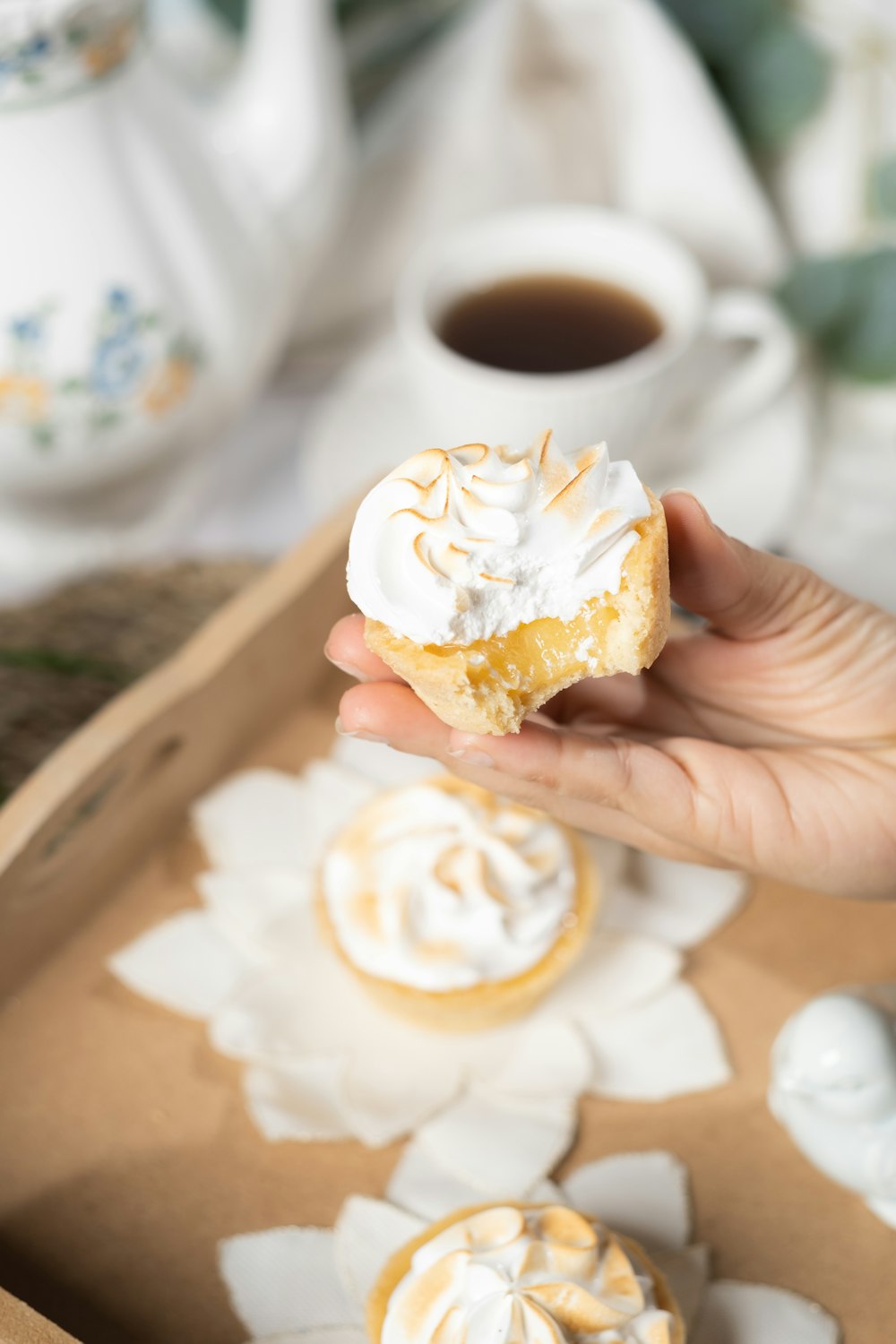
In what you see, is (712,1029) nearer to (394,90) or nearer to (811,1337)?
(811,1337)

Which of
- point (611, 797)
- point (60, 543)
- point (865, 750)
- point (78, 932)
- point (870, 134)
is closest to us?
point (611, 797)

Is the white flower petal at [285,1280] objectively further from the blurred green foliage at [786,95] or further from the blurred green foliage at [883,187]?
the blurred green foliage at [883,187]

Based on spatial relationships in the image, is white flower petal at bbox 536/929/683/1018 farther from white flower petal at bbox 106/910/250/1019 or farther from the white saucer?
the white saucer

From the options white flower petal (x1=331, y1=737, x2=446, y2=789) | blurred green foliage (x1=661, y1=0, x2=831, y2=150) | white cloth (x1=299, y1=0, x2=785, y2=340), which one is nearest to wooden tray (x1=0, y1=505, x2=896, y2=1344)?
white flower petal (x1=331, y1=737, x2=446, y2=789)

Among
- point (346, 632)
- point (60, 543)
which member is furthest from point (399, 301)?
point (346, 632)

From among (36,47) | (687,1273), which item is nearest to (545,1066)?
(687,1273)
